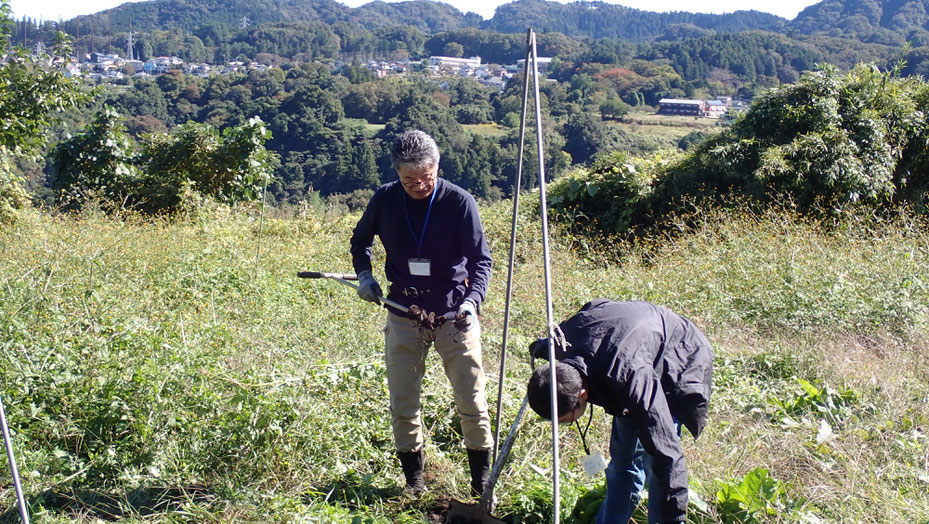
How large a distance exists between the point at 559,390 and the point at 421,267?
89cm

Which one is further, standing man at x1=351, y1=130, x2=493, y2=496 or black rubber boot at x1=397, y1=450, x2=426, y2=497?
black rubber boot at x1=397, y1=450, x2=426, y2=497

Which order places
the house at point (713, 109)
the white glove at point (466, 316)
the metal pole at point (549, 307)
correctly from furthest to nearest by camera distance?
the house at point (713, 109), the white glove at point (466, 316), the metal pole at point (549, 307)

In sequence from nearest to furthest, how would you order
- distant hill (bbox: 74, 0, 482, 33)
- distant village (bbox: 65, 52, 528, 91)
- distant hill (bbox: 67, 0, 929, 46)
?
distant village (bbox: 65, 52, 528, 91) < distant hill (bbox: 67, 0, 929, 46) < distant hill (bbox: 74, 0, 482, 33)

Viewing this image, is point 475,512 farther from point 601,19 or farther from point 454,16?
point 454,16

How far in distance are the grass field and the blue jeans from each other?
211 mm

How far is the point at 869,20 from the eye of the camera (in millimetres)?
73562

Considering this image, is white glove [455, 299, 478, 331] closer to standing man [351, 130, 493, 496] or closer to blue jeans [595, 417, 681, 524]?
standing man [351, 130, 493, 496]

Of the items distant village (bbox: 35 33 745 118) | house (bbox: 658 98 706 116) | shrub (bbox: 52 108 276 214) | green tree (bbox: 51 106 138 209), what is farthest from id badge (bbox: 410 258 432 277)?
house (bbox: 658 98 706 116)

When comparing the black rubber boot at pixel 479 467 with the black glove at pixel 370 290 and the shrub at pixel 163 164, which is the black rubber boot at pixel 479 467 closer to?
the black glove at pixel 370 290

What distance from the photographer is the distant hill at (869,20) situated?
57875 mm

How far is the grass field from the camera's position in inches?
108

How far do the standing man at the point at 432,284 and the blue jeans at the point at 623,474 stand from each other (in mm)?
557

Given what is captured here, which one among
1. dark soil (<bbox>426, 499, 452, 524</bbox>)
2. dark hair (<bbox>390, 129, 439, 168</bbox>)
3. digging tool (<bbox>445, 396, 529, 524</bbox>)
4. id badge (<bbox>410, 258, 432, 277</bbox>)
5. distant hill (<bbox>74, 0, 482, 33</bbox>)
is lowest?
dark soil (<bbox>426, 499, 452, 524</bbox>)

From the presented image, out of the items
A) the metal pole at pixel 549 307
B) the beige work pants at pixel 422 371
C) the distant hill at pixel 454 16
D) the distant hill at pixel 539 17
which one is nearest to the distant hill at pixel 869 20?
the distant hill at pixel 539 17
